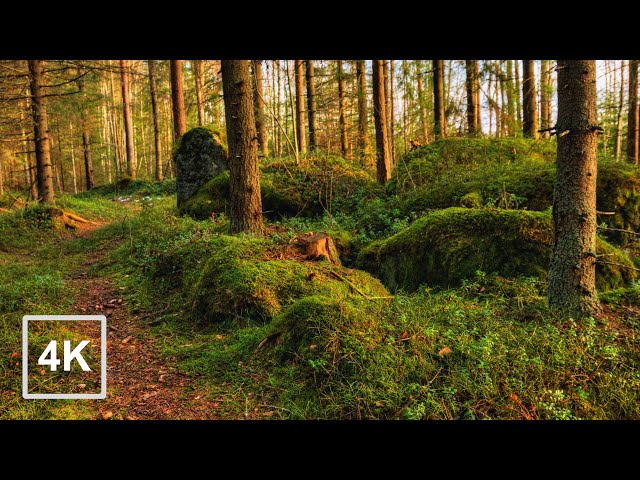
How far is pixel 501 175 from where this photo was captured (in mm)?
8492

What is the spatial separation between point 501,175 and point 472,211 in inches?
91.1

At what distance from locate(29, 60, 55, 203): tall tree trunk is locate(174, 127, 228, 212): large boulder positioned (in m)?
4.48

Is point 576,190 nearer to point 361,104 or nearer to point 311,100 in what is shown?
point 361,104

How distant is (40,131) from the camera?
1322cm

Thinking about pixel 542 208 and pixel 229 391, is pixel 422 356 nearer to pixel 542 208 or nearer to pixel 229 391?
pixel 229 391

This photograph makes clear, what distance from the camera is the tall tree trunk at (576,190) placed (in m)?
4.44

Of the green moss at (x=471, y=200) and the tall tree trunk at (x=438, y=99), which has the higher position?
the tall tree trunk at (x=438, y=99)

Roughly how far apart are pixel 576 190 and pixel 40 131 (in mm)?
→ 14963

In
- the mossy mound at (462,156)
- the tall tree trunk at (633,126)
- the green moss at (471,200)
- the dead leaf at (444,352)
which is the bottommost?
the dead leaf at (444,352)

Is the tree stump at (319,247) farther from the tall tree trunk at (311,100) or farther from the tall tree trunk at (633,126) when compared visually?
the tall tree trunk at (633,126)

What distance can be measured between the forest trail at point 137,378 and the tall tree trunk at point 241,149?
8.97 ft

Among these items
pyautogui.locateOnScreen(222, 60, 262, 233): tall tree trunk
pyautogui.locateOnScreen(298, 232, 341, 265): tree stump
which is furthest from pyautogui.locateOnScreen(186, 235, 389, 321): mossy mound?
pyautogui.locateOnScreen(222, 60, 262, 233): tall tree trunk

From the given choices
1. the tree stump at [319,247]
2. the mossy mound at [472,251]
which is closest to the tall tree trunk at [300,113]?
the tree stump at [319,247]
